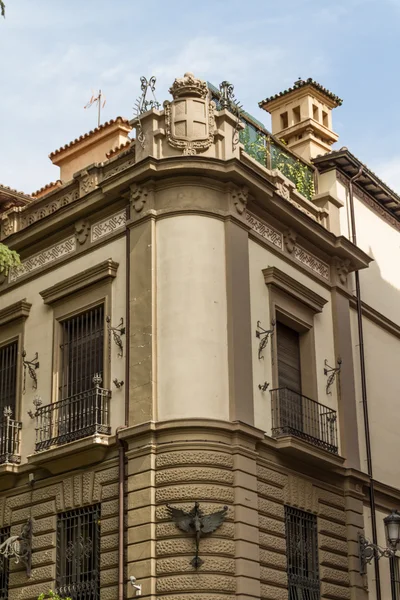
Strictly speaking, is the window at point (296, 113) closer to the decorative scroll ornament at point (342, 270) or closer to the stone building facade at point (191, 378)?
the stone building facade at point (191, 378)

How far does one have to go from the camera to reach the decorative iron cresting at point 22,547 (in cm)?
2128

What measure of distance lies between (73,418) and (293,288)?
5225 millimetres

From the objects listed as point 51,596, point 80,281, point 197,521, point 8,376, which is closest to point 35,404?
point 8,376

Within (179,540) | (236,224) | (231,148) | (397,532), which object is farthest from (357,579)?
(231,148)

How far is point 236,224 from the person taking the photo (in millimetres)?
21469

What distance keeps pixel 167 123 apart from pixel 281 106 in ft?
27.2

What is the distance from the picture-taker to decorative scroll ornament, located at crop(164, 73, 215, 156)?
2166cm

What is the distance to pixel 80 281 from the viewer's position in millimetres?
22453

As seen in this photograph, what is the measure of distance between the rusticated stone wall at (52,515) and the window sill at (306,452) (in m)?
3.13

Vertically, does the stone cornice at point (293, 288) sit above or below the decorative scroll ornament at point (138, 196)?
below

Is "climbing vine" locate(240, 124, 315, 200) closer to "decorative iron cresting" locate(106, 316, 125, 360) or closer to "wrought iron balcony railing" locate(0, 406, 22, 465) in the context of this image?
"decorative iron cresting" locate(106, 316, 125, 360)

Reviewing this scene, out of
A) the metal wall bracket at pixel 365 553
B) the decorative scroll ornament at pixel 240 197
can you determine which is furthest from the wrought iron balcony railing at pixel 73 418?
the metal wall bracket at pixel 365 553

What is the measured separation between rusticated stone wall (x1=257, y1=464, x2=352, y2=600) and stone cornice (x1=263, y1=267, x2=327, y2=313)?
3.80 m

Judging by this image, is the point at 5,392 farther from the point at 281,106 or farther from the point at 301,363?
the point at 281,106
